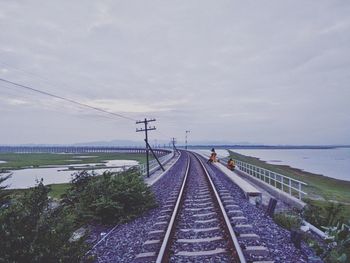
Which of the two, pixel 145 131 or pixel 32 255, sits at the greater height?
pixel 145 131

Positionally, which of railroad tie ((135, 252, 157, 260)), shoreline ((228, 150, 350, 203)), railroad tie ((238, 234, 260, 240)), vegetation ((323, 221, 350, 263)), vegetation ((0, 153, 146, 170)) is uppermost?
vegetation ((323, 221, 350, 263))

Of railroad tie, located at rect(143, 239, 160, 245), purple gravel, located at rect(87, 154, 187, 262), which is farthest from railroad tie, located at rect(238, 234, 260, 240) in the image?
purple gravel, located at rect(87, 154, 187, 262)

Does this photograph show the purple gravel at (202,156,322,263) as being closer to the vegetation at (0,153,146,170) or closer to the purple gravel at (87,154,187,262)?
the purple gravel at (87,154,187,262)

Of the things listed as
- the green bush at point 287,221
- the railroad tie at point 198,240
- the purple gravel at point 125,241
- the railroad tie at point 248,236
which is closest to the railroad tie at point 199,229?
the railroad tie at point 198,240

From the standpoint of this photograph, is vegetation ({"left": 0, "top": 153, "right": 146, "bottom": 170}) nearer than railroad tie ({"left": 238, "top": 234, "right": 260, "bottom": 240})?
No

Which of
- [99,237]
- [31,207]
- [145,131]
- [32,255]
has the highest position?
[145,131]

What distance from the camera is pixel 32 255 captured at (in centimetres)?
491

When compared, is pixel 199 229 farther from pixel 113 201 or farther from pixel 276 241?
pixel 113 201

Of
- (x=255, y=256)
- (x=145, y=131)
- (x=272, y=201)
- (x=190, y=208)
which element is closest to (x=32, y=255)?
(x=255, y=256)

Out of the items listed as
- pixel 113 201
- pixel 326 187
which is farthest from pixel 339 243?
pixel 326 187

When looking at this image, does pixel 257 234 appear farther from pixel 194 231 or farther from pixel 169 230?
pixel 169 230

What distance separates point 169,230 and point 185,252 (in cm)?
125

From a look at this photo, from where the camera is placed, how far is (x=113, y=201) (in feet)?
35.8

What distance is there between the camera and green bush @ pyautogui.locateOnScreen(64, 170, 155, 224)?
1046cm
